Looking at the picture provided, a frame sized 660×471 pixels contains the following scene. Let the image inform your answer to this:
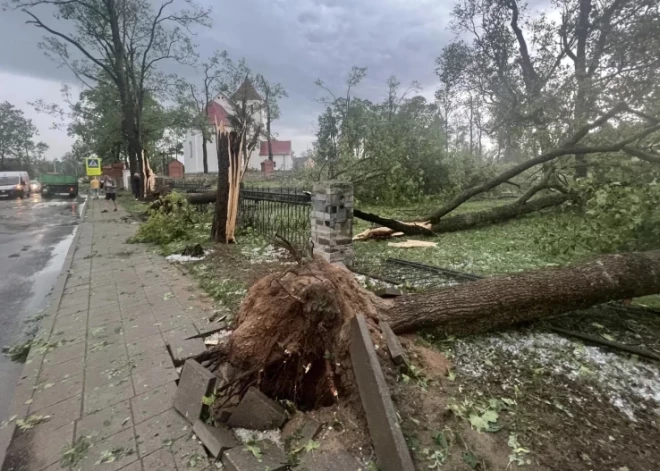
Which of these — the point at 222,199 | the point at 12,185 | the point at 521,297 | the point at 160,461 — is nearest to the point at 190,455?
the point at 160,461

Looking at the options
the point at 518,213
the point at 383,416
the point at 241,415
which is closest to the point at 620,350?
the point at 383,416

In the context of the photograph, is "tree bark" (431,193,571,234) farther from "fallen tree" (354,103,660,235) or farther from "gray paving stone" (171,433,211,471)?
"gray paving stone" (171,433,211,471)

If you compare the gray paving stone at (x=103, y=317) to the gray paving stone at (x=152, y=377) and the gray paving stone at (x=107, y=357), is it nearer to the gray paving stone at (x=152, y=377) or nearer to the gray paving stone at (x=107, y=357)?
the gray paving stone at (x=107, y=357)

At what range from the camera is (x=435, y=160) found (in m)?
13.9

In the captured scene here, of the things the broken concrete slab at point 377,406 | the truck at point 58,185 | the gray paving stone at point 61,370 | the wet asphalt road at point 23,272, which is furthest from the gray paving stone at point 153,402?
the truck at point 58,185

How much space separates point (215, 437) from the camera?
1.99m

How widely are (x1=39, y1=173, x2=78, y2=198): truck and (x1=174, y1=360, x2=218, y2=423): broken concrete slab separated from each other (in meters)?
26.9

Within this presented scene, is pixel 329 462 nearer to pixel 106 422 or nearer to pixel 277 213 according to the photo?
pixel 106 422

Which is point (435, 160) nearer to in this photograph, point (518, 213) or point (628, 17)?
point (518, 213)

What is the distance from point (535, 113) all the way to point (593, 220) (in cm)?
754

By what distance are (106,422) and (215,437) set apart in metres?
0.81

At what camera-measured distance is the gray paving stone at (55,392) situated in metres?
2.48

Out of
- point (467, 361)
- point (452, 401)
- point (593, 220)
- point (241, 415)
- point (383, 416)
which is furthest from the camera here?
point (593, 220)

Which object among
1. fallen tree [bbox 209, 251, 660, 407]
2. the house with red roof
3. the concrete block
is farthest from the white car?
the concrete block
